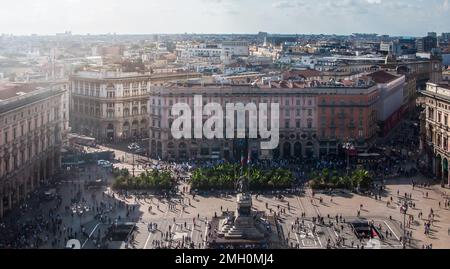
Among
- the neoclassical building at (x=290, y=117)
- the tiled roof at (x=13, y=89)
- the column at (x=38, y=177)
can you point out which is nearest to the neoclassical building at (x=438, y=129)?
the neoclassical building at (x=290, y=117)

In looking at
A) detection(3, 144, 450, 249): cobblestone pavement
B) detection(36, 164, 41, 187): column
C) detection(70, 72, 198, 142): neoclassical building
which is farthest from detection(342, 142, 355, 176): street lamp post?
detection(36, 164, 41, 187): column

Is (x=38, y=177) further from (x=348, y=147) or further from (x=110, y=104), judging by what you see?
(x=348, y=147)

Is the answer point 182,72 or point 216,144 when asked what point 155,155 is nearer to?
point 216,144

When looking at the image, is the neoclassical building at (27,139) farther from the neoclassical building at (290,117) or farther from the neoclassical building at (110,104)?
the neoclassical building at (110,104)

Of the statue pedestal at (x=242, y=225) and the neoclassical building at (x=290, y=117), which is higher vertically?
the neoclassical building at (x=290, y=117)

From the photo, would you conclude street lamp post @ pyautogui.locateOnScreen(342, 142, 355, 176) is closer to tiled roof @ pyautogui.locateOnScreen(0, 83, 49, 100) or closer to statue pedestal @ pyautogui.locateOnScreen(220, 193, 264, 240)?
statue pedestal @ pyautogui.locateOnScreen(220, 193, 264, 240)
